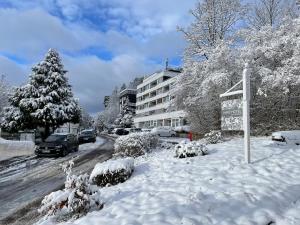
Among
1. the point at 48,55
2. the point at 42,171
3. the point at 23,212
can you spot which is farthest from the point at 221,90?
the point at 48,55

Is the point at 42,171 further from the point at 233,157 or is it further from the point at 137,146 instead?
the point at 233,157

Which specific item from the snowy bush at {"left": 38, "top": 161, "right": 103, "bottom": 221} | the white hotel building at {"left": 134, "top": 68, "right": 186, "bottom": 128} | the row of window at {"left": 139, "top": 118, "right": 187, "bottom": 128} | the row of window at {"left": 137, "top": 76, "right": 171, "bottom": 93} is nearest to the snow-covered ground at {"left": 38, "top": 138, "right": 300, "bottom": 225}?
the snowy bush at {"left": 38, "top": 161, "right": 103, "bottom": 221}

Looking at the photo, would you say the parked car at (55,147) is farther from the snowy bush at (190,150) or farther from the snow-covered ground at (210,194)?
the snow-covered ground at (210,194)

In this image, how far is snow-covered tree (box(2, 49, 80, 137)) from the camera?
39969 mm

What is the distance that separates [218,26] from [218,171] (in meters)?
21.9

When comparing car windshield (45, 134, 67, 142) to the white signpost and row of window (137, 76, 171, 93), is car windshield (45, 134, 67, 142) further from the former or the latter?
row of window (137, 76, 171, 93)

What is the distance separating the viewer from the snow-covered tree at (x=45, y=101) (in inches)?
1574

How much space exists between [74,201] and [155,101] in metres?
97.0

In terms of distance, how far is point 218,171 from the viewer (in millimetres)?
10148

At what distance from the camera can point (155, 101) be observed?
343 ft

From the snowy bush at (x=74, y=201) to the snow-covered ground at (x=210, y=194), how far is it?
27 cm

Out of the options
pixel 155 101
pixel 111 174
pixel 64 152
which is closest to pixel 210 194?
pixel 111 174

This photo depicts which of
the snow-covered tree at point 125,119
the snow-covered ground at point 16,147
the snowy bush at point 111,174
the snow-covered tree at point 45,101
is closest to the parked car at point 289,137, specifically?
the snowy bush at point 111,174

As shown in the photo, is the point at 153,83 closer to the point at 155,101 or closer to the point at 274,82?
the point at 155,101
